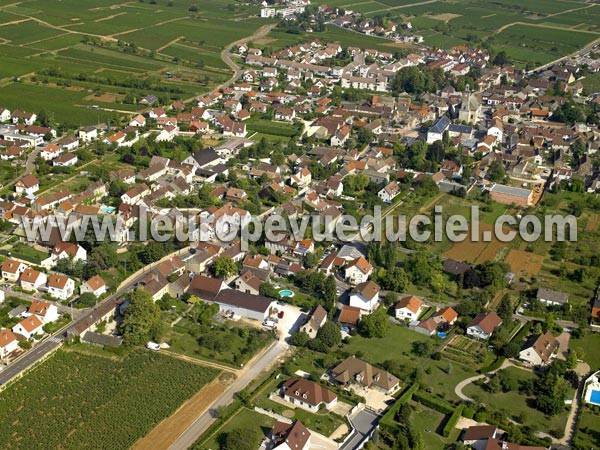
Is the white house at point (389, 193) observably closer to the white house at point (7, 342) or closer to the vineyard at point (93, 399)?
the vineyard at point (93, 399)

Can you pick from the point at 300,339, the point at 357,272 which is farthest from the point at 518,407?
the point at 357,272

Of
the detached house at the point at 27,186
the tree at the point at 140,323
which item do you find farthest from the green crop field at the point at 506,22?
the tree at the point at 140,323

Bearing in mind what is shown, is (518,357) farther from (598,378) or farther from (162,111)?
(162,111)

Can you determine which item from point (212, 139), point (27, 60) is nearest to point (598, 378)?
point (212, 139)

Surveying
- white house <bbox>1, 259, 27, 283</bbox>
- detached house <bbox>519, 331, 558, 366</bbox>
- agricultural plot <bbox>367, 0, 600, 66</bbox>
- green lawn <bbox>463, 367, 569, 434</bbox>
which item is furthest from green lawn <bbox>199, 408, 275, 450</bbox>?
agricultural plot <bbox>367, 0, 600, 66</bbox>

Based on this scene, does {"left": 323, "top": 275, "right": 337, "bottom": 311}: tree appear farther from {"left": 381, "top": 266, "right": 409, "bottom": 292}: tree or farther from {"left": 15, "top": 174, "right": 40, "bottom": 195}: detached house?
{"left": 15, "top": 174, "right": 40, "bottom": 195}: detached house
